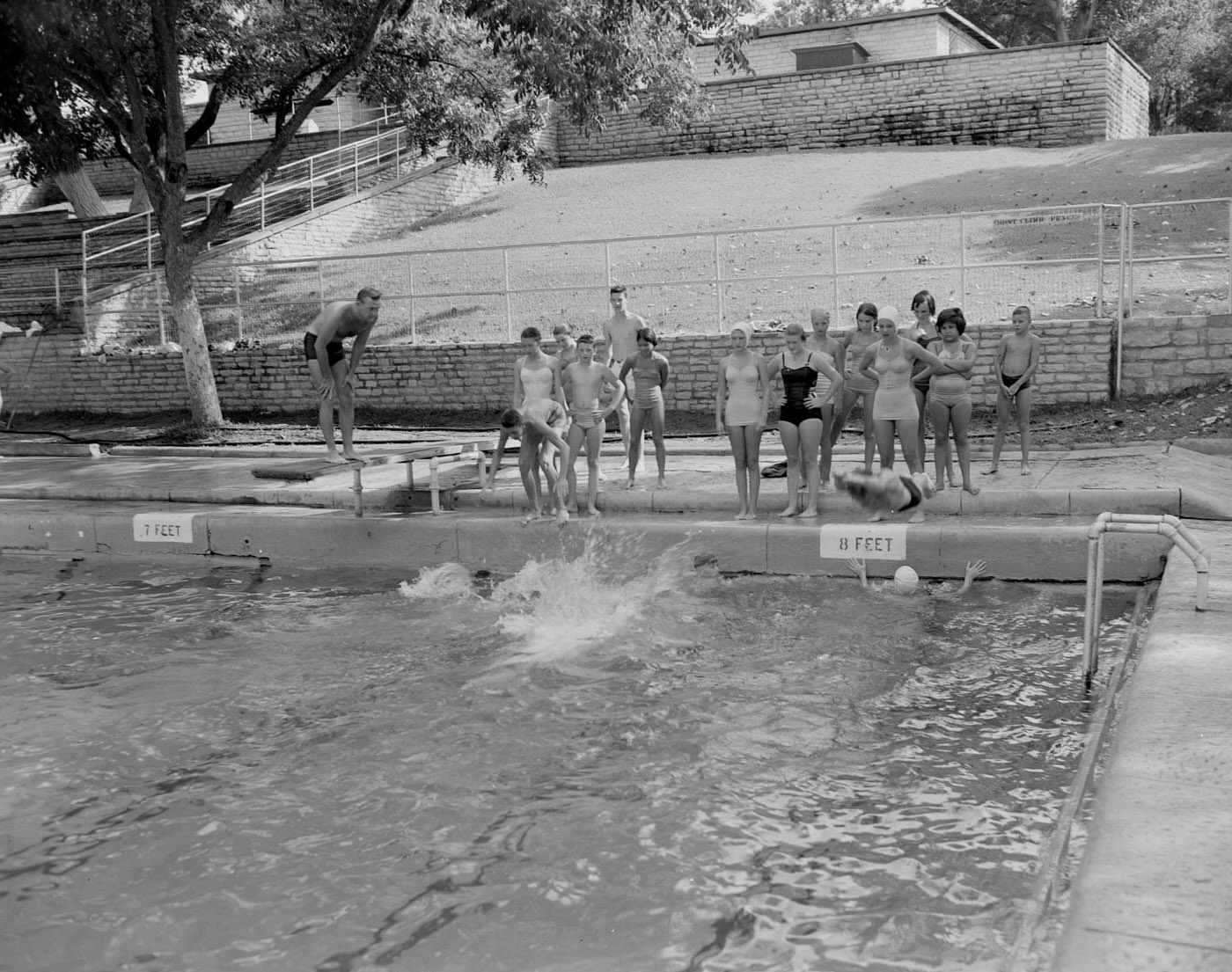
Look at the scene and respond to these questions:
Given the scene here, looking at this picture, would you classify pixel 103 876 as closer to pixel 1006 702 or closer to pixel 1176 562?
pixel 1006 702

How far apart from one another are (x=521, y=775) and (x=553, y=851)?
0.91 m

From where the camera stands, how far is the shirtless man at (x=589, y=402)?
10578mm

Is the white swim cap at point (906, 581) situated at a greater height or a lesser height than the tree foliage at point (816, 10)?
lesser

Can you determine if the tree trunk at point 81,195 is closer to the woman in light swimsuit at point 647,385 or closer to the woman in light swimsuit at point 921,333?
the woman in light swimsuit at point 647,385

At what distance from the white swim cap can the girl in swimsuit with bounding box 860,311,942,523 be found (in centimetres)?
58

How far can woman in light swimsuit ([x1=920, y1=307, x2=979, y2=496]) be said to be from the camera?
9.92 metres

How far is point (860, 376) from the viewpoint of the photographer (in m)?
10.6

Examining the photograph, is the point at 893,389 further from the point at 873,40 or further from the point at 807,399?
the point at 873,40

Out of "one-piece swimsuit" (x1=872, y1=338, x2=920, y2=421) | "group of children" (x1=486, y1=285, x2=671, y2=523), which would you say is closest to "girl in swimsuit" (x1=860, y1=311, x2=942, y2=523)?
"one-piece swimsuit" (x1=872, y1=338, x2=920, y2=421)

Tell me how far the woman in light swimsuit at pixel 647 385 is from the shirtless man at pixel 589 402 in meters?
0.32

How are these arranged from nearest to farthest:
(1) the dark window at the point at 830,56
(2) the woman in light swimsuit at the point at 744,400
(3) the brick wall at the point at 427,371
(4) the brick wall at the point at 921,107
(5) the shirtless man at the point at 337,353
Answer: (2) the woman in light swimsuit at the point at 744,400 < (5) the shirtless man at the point at 337,353 < (3) the brick wall at the point at 427,371 < (4) the brick wall at the point at 921,107 < (1) the dark window at the point at 830,56

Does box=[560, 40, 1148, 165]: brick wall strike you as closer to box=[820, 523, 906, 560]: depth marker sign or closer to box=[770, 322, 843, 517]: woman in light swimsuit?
box=[770, 322, 843, 517]: woman in light swimsuit

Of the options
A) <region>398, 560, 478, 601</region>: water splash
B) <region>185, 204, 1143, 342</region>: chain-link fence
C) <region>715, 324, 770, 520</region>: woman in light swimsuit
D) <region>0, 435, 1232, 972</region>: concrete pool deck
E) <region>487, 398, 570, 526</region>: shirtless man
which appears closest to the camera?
<region>0, 435, 1232, 972</region>: concrete pool deck

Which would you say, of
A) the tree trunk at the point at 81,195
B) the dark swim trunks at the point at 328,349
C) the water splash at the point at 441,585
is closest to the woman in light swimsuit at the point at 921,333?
the water splash at the point at 441,585
